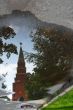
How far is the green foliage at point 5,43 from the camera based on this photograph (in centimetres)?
272

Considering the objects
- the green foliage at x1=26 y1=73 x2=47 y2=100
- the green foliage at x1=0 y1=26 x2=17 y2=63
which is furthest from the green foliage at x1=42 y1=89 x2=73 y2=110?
the green foliage at x1=0 y1=26 x2=17 y2=63

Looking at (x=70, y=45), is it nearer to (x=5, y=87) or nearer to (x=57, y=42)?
(x=57, y=42)

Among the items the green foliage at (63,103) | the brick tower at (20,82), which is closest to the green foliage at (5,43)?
the brick tower at (20,82)

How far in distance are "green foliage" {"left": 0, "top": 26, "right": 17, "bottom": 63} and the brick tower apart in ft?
0.12

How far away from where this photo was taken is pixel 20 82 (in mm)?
2691

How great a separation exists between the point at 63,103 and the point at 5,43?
316 millimetres

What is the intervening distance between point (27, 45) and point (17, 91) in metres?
0.18

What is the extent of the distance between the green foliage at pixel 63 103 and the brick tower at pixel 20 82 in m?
0.11

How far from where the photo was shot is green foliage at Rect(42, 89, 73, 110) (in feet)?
8.82

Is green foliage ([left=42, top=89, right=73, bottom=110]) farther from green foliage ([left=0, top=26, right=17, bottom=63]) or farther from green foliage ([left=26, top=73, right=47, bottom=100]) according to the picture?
green foliage ([left=0, top=26, right=17, bottom=63])

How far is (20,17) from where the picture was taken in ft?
8.98

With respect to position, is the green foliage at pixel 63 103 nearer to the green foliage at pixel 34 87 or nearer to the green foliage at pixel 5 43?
the green foliage at pixel 34 87

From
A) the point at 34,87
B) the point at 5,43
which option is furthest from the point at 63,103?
the point at 5,43

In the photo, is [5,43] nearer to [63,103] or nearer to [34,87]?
[34,87]
